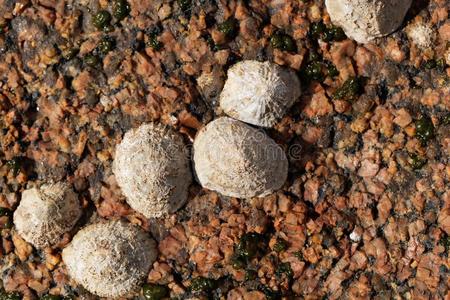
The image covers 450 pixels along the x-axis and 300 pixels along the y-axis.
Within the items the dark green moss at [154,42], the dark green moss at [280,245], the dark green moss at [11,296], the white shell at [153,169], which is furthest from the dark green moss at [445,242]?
the dark green moss at [11,296]

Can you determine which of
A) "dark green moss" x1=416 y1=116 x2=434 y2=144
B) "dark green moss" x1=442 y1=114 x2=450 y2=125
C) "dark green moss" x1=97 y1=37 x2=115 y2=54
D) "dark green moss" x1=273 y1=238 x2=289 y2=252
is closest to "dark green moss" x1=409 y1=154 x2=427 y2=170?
"dark green moss" x1=416 y1=116 x2=434 y2=144

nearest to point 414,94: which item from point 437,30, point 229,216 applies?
point 437,30

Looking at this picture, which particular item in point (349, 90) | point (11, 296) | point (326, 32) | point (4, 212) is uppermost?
point (326, 32)

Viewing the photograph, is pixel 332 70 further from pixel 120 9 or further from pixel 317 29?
pixel 120 9

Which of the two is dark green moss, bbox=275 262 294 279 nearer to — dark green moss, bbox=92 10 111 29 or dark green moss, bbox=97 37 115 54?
dark green moss, bbox=97 37 115 54

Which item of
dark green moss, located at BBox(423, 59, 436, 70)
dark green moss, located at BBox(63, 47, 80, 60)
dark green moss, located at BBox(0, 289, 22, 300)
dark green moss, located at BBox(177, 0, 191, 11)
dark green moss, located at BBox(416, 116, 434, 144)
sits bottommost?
dark green moss, located at BBox(0, 289, 22, 300)

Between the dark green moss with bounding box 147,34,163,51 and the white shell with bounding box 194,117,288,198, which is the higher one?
the dark green moss with bounding box 147,34,163,51

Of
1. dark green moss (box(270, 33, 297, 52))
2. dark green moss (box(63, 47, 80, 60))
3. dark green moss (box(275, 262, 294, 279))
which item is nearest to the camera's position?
dark green moss (box(275, 262, 294, 279))

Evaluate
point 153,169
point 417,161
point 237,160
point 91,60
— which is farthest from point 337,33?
point 91,60
